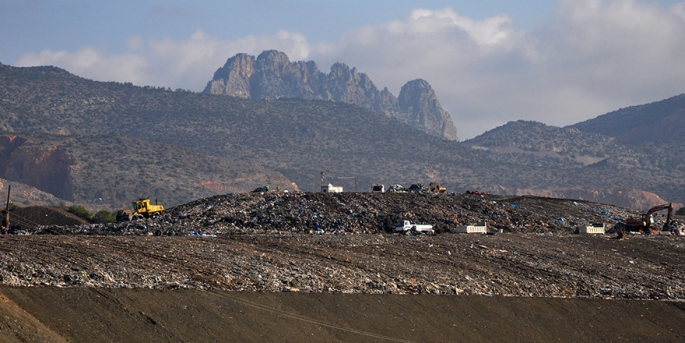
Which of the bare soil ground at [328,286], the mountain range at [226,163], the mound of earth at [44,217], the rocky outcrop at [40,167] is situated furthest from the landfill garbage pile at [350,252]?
the rocky outcrop at [40,167]

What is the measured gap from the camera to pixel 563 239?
45.8m

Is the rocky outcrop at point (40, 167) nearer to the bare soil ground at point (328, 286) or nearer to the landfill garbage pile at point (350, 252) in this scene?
the landfill garbage pile at point (350, 252)

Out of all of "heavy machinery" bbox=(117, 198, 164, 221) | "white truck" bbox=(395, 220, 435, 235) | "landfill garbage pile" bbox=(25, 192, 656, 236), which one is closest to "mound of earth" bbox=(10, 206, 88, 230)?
"heavy machinery" bbox=(117, 198, 164, 221)

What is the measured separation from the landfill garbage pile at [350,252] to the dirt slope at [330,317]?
0.94 meters

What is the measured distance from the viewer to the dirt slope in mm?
23328

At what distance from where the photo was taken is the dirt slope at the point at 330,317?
23328 mm

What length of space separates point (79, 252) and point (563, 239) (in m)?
26.0

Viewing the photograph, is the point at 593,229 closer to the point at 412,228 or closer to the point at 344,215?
the point at 412,228

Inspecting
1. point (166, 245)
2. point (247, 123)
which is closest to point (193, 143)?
point (247, 123)

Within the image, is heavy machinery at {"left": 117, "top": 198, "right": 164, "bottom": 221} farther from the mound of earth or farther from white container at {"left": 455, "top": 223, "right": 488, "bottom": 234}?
white container at {"left": 455, "top": 223, "right": 488, "bottom": 234}

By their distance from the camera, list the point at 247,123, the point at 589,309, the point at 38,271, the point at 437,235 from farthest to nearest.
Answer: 1. the point at 247,123
2. the point at 437,235
3. the point at 589,309
4. the point at 38,271

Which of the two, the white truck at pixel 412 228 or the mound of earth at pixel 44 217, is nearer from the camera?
the white truck at pixel 412 228

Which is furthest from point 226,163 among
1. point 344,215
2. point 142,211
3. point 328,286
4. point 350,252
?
point 328,286

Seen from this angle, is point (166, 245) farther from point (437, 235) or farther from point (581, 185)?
point (581, 185)
